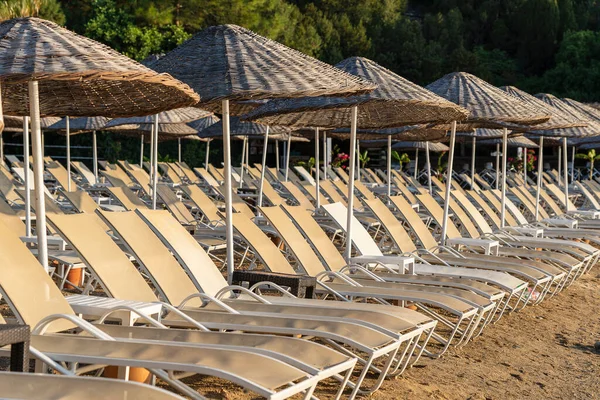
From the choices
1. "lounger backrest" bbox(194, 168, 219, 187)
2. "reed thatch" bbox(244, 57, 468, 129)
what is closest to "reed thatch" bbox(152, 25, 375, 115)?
"reed thatch" bbox(244, 57, 468, 129)

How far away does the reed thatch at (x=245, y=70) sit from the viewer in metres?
5.14

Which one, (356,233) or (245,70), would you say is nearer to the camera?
(245,70)

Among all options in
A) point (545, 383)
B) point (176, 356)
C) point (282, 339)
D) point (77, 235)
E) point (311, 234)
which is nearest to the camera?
point (176, 356)

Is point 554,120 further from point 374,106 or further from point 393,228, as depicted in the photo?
point 393,228

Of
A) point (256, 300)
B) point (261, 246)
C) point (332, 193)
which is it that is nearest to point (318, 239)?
point (261, 246)

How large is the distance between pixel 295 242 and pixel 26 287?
241 centimetres

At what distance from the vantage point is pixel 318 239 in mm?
6266

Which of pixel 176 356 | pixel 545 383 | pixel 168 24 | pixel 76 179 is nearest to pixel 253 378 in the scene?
pixel 176 356

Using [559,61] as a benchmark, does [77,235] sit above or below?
above

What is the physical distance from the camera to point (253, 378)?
293 centimetres

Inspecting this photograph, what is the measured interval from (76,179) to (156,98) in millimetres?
9055

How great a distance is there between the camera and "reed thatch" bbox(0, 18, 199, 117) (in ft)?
12.7

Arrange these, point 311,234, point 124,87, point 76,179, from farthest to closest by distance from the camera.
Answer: point 76,179, point 311,234, point 124,87

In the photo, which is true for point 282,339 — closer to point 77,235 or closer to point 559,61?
point 77,235
